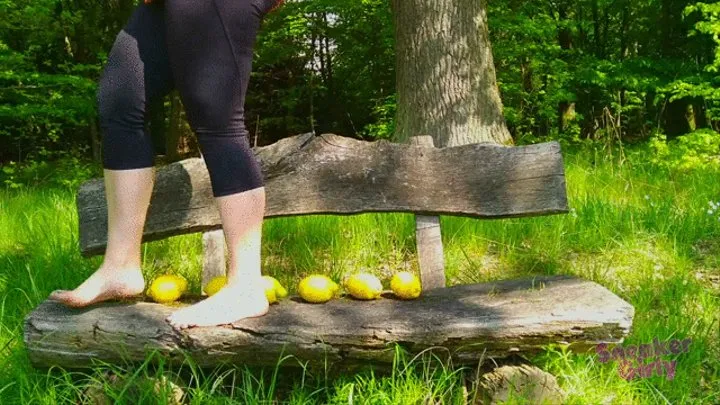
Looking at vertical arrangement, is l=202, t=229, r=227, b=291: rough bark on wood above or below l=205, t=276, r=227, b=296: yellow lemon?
above

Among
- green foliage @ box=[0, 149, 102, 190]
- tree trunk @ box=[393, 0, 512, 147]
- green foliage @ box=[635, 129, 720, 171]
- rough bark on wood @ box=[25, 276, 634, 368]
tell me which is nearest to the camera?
rough bark on wood @ box=[25, 276, 634, 368]

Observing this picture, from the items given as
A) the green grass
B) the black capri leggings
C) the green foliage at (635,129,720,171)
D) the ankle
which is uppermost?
the black capri leggings

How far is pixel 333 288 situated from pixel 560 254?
50.7 inches

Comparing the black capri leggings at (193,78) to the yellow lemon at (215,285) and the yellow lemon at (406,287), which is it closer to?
the yellow lemon at (215,285)

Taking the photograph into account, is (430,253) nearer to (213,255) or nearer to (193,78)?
(213,255)

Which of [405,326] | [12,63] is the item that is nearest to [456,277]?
[405,326]

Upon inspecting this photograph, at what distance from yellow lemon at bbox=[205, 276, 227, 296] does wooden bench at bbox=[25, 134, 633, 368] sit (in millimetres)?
186

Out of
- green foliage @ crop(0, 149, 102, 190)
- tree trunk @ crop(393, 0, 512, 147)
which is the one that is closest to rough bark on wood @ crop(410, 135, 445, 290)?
tree trunk @ crop(393, 0, 512, 147)

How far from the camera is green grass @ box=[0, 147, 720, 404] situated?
209 centimetres

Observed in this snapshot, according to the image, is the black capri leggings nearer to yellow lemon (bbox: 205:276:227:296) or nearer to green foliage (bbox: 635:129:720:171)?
yellow lemon (bbox: 205:276:227:296)

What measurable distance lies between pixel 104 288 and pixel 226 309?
43 centimetres

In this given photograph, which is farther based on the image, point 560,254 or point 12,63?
point 12,63

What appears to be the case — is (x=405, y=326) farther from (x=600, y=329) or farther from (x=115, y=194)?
(x=115, y=194)

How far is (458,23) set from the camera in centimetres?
456
